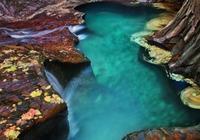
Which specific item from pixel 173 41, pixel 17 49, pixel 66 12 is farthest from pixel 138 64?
pixel 66 12

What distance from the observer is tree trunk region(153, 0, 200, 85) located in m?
6.84

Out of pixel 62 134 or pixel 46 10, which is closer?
pixel 62 134

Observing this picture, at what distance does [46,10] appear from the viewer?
1009cm

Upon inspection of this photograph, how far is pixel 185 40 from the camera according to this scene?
24.0ft

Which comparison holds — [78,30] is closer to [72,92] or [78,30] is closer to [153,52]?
[153,52]

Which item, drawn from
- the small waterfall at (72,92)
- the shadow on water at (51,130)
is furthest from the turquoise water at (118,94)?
the shadow on water at (51,130)

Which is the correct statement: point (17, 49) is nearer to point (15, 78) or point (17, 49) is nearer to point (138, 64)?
point (15, 78)

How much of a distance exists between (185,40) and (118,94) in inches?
76.1

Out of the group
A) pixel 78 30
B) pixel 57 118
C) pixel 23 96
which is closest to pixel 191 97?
pixel 57 118

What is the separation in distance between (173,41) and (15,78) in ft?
12.2

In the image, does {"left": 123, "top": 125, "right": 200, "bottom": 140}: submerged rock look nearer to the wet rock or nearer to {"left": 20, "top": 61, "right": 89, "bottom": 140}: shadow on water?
{"left": 20, "top": 61, "right": 89, "bottom": 140}: shadow on water

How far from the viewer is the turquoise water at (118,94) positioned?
573 centimetres

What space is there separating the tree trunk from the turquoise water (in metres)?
0.42

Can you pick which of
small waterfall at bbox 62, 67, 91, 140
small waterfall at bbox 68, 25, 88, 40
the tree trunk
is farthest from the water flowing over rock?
the tree trunk
